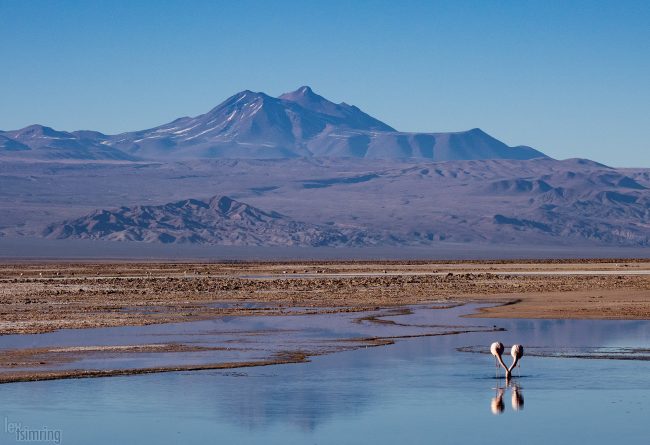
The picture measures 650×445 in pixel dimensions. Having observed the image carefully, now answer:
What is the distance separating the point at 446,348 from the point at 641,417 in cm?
1083

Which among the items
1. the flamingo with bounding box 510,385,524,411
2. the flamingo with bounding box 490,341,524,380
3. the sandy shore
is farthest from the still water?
the sandy shore

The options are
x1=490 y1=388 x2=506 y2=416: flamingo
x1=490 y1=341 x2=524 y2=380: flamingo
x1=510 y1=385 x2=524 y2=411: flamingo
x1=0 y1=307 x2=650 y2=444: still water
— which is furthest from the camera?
x1=490 y1=341 x2=524 y2=380: flamingo

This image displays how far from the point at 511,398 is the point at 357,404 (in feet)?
10.2

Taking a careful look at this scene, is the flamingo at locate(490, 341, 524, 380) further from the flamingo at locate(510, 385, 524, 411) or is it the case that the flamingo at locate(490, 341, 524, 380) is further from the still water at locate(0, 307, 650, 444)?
the flamingo at locate(510, 385, 524, 411)

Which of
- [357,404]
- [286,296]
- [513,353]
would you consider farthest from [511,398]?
A: [286,296]

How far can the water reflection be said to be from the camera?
22.2 meters

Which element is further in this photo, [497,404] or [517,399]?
[517,399]

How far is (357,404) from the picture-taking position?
22625 millimetres

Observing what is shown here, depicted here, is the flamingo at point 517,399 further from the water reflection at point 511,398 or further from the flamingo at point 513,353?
the flamingo at point 513,353

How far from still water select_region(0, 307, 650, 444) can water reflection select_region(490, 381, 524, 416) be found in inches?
0.9

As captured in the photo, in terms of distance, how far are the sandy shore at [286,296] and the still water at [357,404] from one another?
12.8 meters

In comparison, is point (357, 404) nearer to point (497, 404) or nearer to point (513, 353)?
point (497, 404)

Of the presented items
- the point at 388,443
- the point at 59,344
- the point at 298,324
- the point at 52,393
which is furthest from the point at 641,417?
the point at 298,324

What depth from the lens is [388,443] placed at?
1923 centimetres
